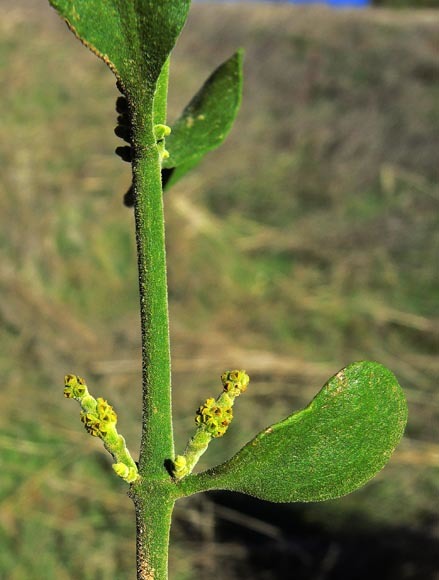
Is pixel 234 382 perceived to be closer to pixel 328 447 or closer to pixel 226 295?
pixel 328 447

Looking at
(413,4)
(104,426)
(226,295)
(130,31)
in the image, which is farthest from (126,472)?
(413,4)

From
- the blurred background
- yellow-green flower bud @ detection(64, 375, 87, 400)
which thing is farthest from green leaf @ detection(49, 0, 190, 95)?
the blurred background

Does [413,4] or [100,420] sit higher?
[413,4]

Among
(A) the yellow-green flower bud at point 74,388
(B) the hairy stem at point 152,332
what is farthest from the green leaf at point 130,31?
(A) the yellow-green flower bud at point 74,388

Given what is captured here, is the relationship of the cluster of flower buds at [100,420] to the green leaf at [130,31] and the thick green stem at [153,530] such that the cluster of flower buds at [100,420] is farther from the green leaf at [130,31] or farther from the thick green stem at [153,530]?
the green leaf at [130,31]

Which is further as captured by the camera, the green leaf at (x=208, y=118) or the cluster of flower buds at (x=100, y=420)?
the green leaf at (x=208, y=118)
